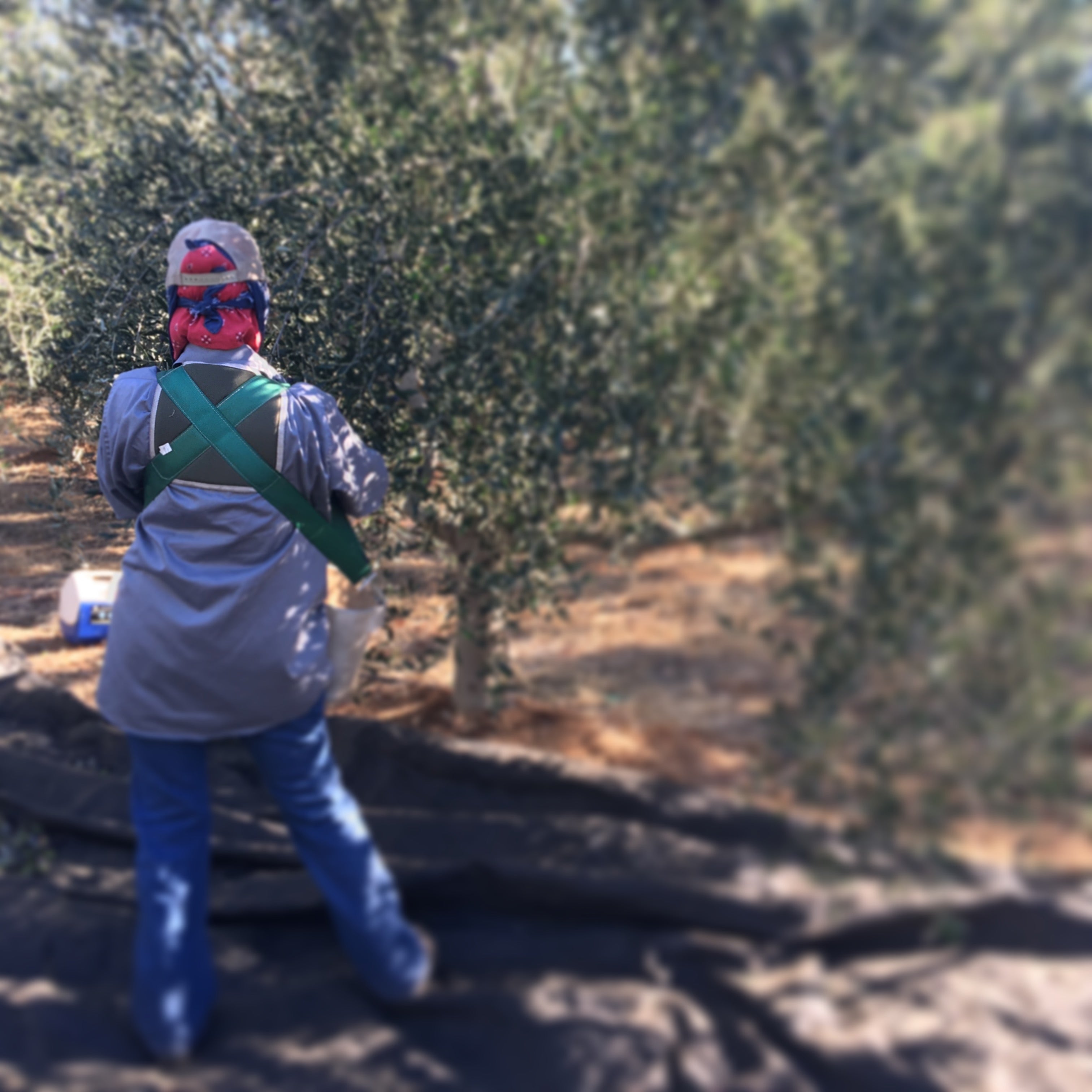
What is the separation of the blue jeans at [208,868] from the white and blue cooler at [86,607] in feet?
11.9

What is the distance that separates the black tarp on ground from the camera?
9.11 ft

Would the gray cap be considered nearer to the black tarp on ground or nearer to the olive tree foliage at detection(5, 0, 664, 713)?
the olive tree foliage at detection(5, 0, 664, 713)

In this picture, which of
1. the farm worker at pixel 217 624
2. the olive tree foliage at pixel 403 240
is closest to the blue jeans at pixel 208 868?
the farm worker at pixel 217 624

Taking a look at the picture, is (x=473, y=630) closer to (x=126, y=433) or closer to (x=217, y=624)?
(x=217, y=624)

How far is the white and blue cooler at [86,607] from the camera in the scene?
6594 millimetres

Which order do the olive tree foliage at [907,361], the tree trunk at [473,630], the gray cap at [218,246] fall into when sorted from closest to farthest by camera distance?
the olive tree foliage at [907,361] < the gray cap at [218,246] < the tree trunk at [473,630]

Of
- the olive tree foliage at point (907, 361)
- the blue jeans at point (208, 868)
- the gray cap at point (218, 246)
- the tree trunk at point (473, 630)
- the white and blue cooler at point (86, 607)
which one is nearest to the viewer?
the olive tree foliage at point (907, 361)

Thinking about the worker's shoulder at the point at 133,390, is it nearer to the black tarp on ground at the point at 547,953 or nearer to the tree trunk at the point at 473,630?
the tree trunk at the point at 473,630

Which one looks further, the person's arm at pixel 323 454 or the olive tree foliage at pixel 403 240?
the olive tree foliage at pixel 403 240

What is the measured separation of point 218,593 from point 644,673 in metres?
1.49

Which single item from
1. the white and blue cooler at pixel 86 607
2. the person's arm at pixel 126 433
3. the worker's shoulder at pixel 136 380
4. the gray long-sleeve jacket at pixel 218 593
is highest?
the worker's shoulder at pixel 136 380

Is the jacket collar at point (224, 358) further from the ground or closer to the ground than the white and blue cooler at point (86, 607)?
further from the ground

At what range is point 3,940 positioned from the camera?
3.59 meters

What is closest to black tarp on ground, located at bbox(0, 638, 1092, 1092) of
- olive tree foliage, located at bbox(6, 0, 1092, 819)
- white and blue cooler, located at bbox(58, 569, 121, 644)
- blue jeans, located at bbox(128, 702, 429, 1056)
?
blue jeans, located at bbox(128, 702, 429, 1056)
